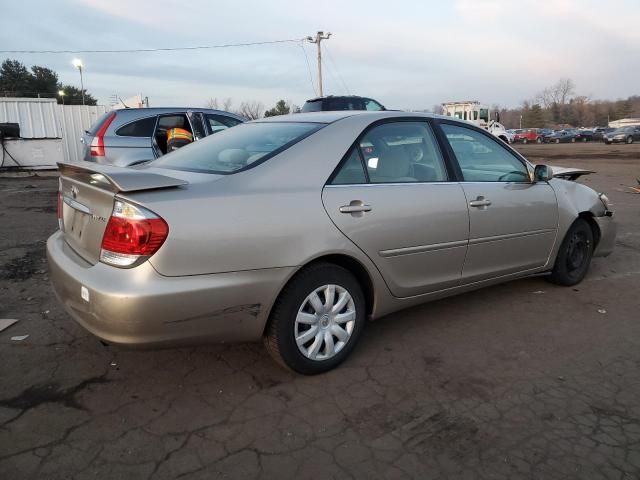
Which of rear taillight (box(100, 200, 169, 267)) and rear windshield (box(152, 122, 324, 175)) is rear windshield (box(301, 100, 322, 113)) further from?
rear taillight (box(100, 200, 169, 267))

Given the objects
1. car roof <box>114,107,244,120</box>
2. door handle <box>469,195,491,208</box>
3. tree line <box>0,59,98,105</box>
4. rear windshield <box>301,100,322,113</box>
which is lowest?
door handle <box>469,195,491,208</box>

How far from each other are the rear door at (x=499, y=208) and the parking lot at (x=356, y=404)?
0.46 metres

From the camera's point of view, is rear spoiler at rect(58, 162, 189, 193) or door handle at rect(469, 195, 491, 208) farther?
door handle at rect(469, 195, 491, 208)

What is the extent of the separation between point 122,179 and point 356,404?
66.5 inches

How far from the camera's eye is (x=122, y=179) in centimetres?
255

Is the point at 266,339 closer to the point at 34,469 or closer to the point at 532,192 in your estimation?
the point at 34,469

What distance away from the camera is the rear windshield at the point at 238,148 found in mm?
3070

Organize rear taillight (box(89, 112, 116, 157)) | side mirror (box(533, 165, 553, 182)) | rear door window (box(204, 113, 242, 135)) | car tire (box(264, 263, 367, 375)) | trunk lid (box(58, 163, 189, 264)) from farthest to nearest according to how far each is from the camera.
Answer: rear door window (box(204, 113, 242, 135)), rear taillight (box(89, 112, 116, 157)), side mirror (box(533, 165, 553, 182)), car tire (box(264, 263, 367, 375)), trunk lid (box(58, 163, 189, 264))

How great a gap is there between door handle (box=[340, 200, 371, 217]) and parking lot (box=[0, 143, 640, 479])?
0.97 meters

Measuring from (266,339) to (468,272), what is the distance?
5.43ft

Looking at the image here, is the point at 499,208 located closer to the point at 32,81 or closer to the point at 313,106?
the point at 313,106

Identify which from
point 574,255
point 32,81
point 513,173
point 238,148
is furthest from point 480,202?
point 32,81

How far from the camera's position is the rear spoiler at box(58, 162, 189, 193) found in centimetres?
252

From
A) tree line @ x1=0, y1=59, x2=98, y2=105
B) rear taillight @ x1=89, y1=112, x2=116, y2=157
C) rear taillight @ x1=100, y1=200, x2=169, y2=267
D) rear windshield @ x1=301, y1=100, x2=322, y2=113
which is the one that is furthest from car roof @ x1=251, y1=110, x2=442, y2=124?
tree line @ x1=0, y1=59, x2=98, y2=105
